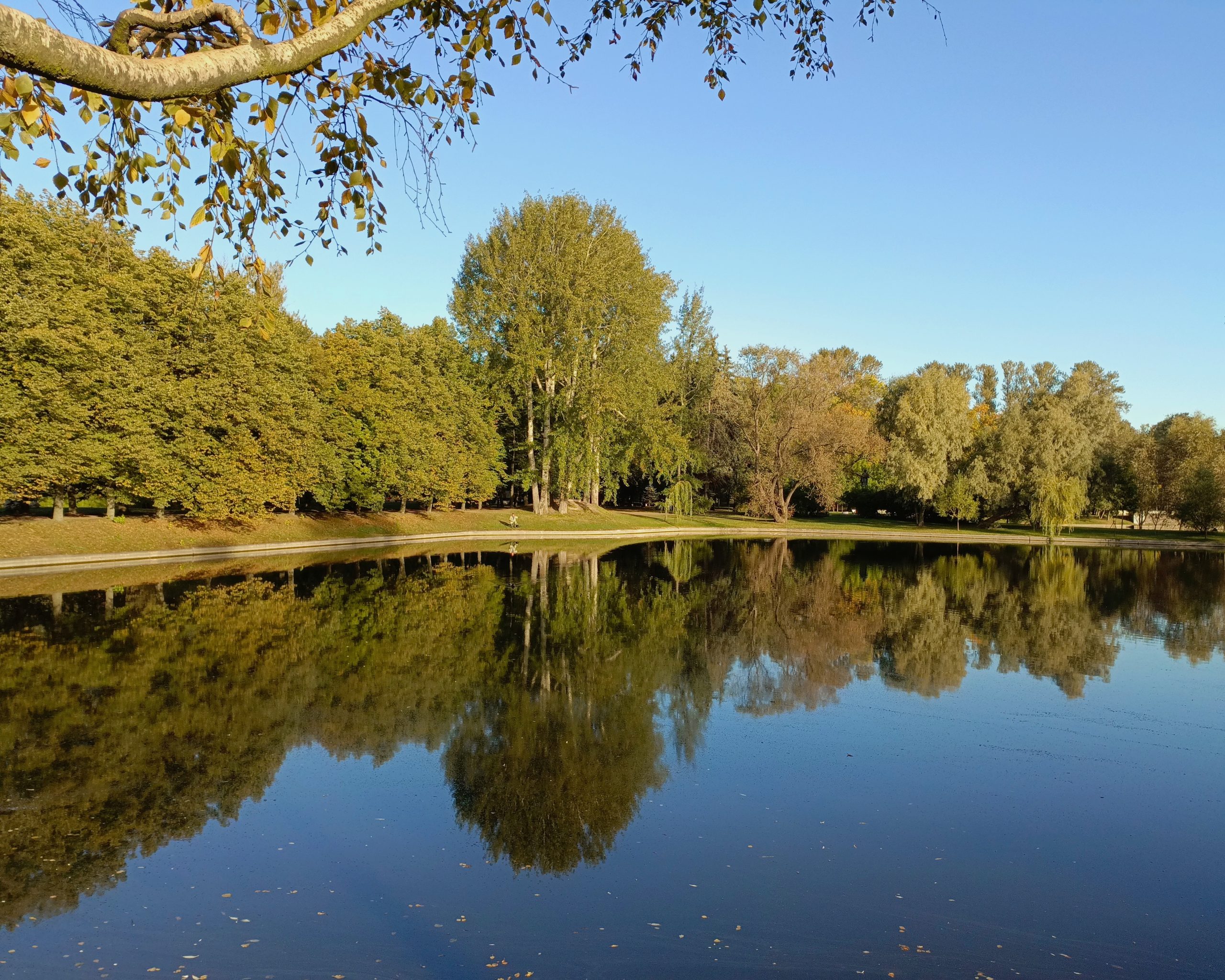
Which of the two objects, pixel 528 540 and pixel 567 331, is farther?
pixel 567 331

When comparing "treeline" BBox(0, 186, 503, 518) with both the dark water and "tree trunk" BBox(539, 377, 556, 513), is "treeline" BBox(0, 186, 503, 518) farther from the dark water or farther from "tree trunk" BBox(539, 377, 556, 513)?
the dark water

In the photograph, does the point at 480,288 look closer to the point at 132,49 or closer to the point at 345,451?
the point at 345,451

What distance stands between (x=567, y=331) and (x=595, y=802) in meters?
40.8

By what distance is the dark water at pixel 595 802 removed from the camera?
17.4ft

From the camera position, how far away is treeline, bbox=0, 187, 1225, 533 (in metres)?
27.5

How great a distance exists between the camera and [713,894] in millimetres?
5934

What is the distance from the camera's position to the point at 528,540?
4162 cm

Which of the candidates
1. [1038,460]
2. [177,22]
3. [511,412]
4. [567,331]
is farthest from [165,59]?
[1038,460]

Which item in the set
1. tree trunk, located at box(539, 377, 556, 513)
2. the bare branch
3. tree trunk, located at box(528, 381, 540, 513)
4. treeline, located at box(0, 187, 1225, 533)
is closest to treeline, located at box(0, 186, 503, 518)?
treeline, located at box(0, 187, 1225, 533)

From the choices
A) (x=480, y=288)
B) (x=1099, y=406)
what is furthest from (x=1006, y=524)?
(x=480, y=288)

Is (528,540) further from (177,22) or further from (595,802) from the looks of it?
(177,22)

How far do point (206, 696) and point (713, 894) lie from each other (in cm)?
794

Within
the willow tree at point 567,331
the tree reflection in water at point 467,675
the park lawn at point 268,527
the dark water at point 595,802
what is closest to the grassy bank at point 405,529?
the park lawn at point 268,527

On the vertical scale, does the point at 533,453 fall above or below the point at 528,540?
above
